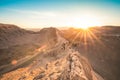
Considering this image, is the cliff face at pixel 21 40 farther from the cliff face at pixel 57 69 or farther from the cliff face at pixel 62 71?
the cliff face at pixel 62 71

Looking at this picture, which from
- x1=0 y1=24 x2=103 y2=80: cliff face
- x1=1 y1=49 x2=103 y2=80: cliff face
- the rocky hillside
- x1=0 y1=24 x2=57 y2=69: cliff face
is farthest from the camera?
x1=0 y1=24 x2=57 y2=69: cliff face

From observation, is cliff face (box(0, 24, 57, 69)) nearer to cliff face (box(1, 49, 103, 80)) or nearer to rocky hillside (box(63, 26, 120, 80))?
rocky hillside (box(63, 26, 120, 80))

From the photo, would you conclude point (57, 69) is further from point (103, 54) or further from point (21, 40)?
point (21, 40)

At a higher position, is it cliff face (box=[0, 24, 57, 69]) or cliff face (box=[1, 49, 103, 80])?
cliff face (box=[1, 49, 103, 80])

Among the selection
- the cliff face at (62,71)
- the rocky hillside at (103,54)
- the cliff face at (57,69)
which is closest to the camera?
the cliff face at (62,71)

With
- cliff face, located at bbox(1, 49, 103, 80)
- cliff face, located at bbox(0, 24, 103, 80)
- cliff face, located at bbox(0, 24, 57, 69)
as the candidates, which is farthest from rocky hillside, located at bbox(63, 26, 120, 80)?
cliff face, located at bbox(1, 49, 103, 80)

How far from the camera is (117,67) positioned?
17.1 metres

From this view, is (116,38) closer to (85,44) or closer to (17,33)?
(85,44)

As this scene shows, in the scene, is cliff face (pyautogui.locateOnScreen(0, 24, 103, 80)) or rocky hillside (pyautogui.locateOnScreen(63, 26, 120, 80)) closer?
cliff face (pyautogui.locateOnScreen(0, 24, 103, 80))

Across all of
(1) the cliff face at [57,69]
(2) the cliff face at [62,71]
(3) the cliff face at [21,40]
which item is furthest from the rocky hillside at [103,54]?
(2) the cliff face at [62,71]

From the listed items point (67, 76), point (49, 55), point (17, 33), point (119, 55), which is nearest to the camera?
point (67, 76)

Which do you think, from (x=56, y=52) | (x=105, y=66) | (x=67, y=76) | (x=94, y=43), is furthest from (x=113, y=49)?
(x=67, y=76)

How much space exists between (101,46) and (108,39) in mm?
3516

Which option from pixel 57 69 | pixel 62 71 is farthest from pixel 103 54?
pixel 62 71
